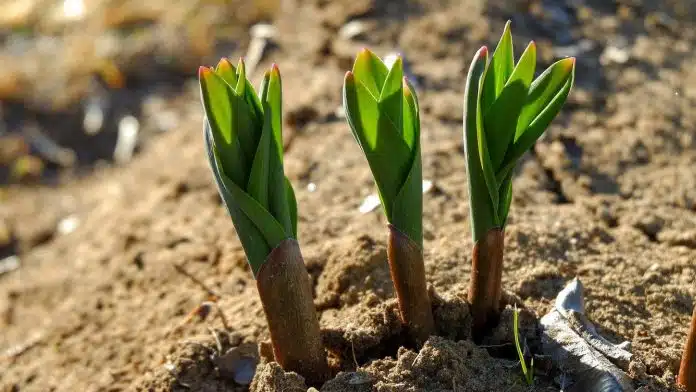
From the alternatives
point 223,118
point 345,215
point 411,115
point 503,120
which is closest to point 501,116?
point 503,120

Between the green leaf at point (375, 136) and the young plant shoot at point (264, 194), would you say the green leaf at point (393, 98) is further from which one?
the young plant shoot at point (264, 194)

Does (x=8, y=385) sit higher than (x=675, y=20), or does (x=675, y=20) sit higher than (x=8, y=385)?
(x=675, y=20)

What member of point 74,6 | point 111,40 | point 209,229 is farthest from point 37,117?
point 209,229

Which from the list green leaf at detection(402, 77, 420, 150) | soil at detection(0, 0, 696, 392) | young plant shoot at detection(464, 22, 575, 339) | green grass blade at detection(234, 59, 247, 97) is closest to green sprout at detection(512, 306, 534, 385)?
soil at detection(0, 0, 696, 392)

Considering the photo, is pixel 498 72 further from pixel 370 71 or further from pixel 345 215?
pixel 345 215

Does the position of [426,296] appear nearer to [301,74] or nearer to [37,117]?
[301,74]

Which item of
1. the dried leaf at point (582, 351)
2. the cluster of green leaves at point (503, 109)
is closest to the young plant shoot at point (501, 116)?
the cluster of green leaves at point (503, 109)

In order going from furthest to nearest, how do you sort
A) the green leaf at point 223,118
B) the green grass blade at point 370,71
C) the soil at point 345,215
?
the soil at point 345,215, the green grass blade at point 370,71, the green leaf at point 223,118
